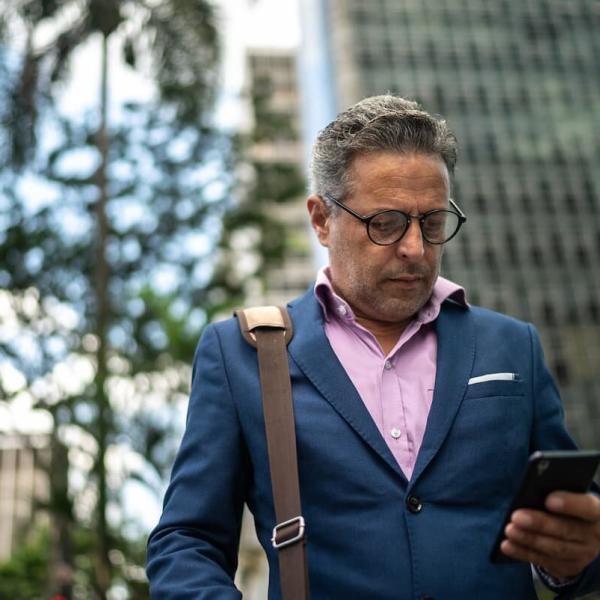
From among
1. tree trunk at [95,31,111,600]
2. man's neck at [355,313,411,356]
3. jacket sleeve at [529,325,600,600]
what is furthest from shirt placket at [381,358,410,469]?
tree trunk at [95,31,111,600]

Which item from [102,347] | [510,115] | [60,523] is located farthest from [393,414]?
[510,115]

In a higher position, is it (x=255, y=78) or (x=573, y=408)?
(x=255, y=78)

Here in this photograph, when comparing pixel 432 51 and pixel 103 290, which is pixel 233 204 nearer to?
pixel 103 290

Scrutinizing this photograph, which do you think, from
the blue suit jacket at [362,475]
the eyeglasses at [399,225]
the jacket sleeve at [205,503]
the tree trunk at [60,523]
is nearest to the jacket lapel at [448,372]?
the blue suit jacket at [362,475]

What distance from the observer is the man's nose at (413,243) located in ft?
6.62

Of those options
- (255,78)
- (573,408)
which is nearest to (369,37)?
(573,408)

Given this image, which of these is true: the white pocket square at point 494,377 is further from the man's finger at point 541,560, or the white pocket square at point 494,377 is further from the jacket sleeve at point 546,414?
the man's finger at point 541,560

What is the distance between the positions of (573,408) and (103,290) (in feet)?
146

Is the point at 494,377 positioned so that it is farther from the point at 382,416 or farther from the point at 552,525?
the point at 552,525

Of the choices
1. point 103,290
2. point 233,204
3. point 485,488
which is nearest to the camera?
point 485,488

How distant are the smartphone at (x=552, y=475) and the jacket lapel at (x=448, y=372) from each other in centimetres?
Result: 37

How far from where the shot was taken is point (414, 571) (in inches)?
69.3

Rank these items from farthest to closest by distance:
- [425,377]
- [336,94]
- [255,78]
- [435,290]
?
[336,94]
[255,78]
[435,290]
[425,377]

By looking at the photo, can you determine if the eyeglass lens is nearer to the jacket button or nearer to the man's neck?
the man's neck
